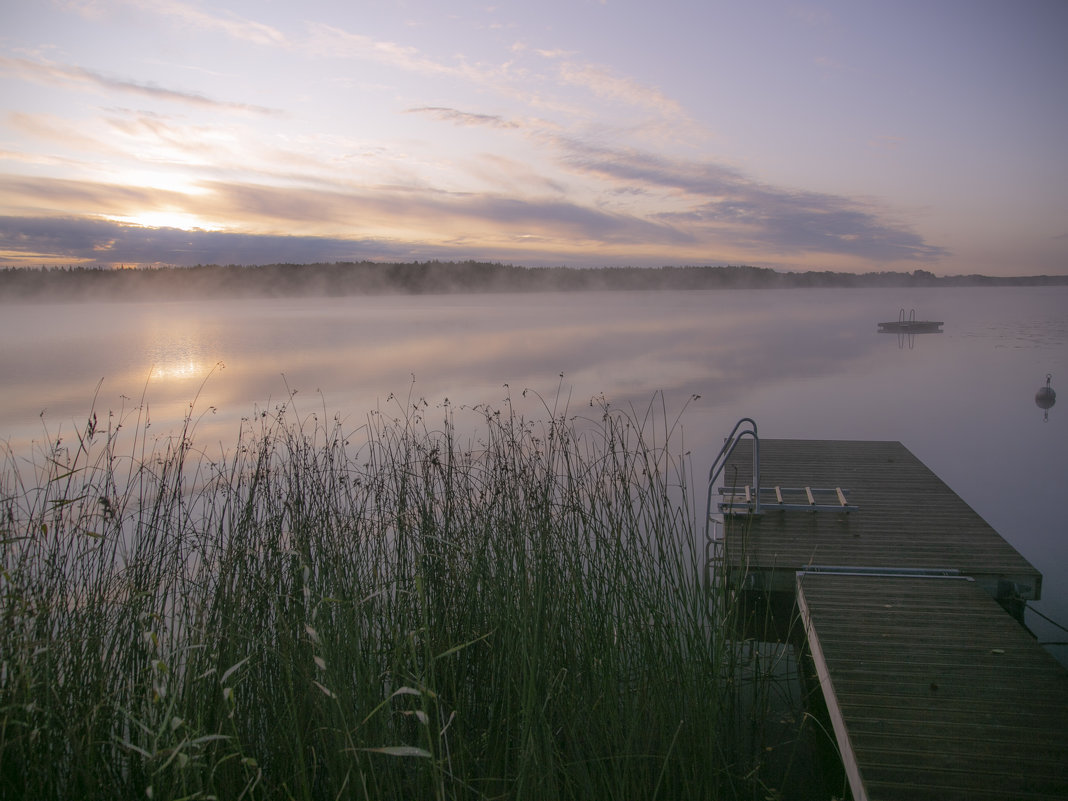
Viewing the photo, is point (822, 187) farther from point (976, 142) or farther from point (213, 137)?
point (213, 137)

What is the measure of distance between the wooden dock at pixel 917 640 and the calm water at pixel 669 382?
2.63ft

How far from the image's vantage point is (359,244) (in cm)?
2922

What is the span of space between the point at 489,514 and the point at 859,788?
65.0 inches

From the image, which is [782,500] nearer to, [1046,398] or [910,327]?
[1046,398]

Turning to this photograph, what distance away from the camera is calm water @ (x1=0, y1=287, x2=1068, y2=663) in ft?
27.3

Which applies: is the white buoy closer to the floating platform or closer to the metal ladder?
the metal ladder

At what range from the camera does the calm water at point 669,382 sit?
834cm

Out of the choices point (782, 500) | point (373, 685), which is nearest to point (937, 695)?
point (373, 685)

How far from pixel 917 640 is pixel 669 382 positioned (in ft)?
36.4

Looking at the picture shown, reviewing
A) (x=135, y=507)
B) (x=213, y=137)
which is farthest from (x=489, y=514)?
(x=213, y=137)

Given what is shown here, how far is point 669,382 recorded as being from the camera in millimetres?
13789

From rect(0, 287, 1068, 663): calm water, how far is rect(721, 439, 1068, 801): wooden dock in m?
0.80

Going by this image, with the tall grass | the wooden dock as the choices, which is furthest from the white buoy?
the tall grass

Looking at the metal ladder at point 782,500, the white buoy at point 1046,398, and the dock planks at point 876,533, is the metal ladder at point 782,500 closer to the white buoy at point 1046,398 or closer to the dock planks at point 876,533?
the dock planks at point 876,533
